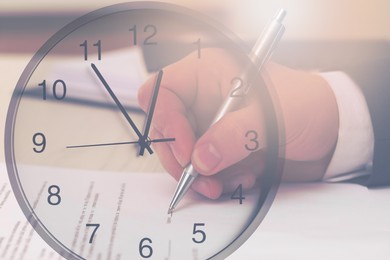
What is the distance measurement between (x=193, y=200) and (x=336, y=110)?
26 centimetres

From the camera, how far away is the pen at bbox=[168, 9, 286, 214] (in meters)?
0.49

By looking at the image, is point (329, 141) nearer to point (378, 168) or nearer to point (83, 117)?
point (378, 168)

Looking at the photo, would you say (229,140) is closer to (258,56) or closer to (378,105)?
(258,56)

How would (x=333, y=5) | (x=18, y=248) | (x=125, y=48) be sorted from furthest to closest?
(x=333, y=5)
(x=125, y=48)
(x=18, y=248)

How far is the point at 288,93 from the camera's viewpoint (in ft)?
2.20

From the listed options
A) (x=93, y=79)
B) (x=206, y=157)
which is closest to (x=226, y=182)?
(x=206, y=157)

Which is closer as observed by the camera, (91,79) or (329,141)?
(91,79)

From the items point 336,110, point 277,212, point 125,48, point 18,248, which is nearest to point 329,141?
point 336,110

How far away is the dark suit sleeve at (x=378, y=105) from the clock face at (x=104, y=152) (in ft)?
0.64

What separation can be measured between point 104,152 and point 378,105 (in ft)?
1.15

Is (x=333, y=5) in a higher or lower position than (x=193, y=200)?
higher

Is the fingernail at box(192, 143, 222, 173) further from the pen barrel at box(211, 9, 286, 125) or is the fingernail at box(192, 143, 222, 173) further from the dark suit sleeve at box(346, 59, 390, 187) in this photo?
the dark suit sleeve at box(346, 59, 390, 187)

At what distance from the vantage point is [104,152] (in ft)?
1.88

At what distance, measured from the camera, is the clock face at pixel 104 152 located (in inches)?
20.2
